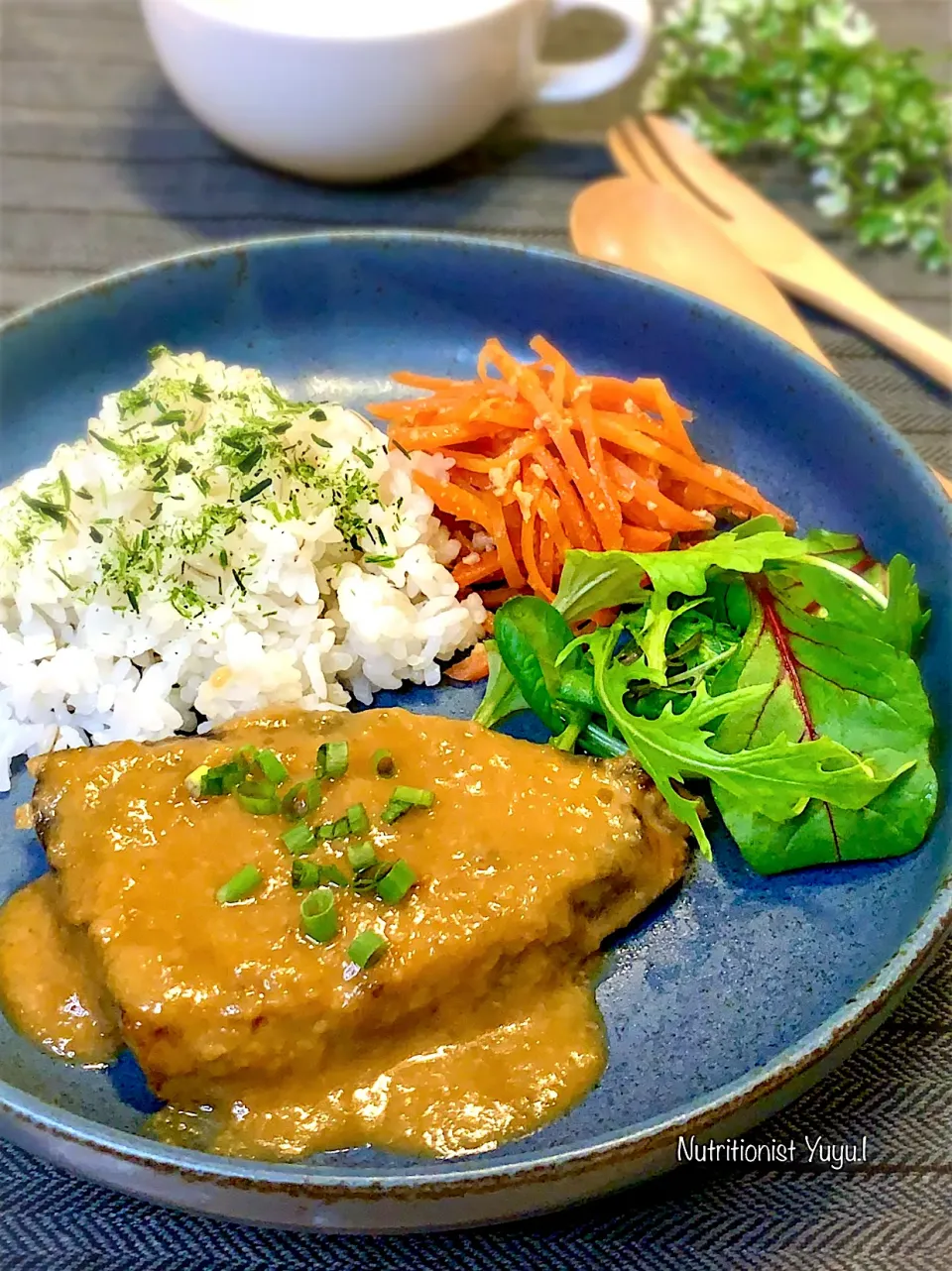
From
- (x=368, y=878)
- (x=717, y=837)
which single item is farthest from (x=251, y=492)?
(x=717, y=837)

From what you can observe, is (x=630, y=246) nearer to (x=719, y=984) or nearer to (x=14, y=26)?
(x=719, y=984)

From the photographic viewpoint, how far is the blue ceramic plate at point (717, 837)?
1398mm

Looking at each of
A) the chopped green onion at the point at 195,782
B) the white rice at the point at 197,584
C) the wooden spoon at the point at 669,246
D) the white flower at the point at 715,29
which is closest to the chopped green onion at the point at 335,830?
the chopped green onion at the point at 195,782

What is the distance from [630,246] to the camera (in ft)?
9.93

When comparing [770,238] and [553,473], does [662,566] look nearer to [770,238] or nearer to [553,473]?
[553,473]

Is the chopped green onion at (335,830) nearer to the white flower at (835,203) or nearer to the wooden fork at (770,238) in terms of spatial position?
the wooden fork at (770,238)

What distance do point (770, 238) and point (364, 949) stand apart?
7.85ft

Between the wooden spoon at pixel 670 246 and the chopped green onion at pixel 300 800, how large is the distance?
1770 millimetres

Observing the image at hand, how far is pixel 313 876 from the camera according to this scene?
169 cm

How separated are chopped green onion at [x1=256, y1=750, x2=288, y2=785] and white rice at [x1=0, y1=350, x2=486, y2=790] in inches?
12.0

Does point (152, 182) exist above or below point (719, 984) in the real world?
above

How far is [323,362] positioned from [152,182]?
1209mm

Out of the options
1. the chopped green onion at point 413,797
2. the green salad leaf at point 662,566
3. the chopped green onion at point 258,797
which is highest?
the green salad leaf at point 662,566

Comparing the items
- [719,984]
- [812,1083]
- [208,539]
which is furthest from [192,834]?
[812,1083]
